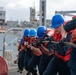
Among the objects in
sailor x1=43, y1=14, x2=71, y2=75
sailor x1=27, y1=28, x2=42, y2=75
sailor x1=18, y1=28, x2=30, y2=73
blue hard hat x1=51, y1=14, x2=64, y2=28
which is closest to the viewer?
sailor x1=43, y1=14, x2=71, y2=75

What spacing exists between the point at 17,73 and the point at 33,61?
7.15 ft

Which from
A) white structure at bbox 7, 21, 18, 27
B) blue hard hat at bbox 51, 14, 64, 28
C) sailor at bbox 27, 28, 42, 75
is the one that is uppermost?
blue hard hat at bbox 51, 14, 64, 28

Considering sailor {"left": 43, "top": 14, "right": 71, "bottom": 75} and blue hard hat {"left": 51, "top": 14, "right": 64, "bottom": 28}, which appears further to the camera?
blue hard hat {"left": 51, "top": 14, "right": 64, "bottom": 28}

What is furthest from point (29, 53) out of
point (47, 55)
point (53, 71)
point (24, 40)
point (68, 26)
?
point (68, 26)

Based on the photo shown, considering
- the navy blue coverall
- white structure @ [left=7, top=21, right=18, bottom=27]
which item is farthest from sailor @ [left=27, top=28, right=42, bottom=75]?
white structure @ [left=7, top=21, right=18, bottom=27]

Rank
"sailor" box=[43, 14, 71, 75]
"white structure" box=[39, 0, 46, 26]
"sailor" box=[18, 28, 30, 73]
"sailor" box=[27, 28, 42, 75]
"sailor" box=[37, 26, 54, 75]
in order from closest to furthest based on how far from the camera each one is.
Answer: "sailor" box=[43, 14, 71, 75]
"sailor" box=[37, 26, 54, 75]
"sailor" box=[27, 28, 42, 75]
"sailor" box=[18, 28, 30, 73]
"white structure" box=[39, 0, 46, 26]

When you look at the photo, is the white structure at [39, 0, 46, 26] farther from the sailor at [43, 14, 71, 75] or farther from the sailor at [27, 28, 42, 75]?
the sailor at [43, 14, 71, 75]

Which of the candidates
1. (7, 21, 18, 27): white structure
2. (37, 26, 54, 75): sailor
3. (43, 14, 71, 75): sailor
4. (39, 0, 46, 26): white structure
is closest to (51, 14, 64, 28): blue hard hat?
(43, 14, 71, 75): sailor

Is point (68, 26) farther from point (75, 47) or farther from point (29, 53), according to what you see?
point (29, 53)

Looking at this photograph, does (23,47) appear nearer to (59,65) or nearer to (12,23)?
(59,65)

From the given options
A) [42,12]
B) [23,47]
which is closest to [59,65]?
[23,47]

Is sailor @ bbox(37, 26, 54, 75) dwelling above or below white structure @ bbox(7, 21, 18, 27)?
above

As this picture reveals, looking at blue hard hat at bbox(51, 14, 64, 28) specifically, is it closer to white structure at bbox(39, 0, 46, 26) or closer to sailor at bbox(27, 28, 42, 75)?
sailor at bbox(27, 28, 42, 75)

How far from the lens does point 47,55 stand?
23.7ft
